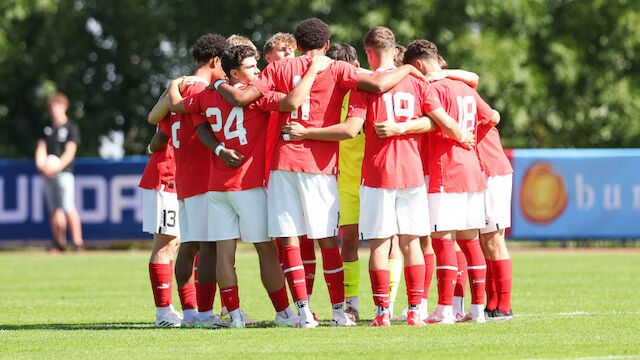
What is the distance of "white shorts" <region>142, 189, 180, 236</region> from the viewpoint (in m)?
9.35

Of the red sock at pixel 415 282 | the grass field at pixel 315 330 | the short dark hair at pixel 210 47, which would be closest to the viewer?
the grass field at pixel 315 330

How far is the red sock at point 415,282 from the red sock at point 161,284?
2096 mm

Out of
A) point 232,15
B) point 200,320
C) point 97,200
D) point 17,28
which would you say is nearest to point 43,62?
point 17,28

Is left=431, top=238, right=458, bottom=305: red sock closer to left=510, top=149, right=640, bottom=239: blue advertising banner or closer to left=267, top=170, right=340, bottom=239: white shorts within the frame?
left=267, top=170, right=340, bottom=239: white shorts

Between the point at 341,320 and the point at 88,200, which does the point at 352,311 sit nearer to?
the point at 341,320

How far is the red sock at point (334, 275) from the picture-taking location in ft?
28.8

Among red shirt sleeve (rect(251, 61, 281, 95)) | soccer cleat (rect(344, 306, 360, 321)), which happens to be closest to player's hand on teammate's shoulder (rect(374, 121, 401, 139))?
red shirt sleeve (rect(251, 61, 281, 95))

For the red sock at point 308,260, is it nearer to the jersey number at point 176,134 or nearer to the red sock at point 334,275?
the red sock at point 334,275

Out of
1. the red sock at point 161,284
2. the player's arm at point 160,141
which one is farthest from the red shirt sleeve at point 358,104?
the red sock at point 161,284

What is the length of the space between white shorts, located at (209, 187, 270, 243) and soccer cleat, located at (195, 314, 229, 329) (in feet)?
2.45

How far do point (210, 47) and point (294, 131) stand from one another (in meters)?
1.20

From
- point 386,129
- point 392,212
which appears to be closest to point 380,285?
point 392,212

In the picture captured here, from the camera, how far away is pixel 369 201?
857 centimetres

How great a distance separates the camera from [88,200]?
21.4m
